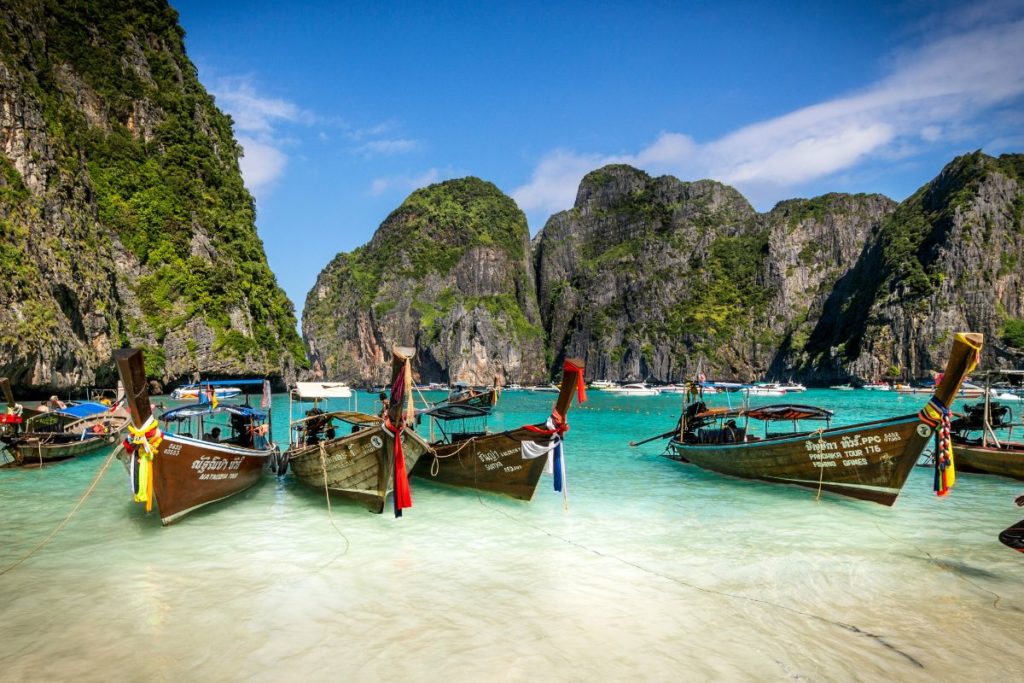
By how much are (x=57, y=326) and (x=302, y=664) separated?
124 feet

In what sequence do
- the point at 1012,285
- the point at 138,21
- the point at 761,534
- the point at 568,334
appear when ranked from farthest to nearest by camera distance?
the point at 568,334 → the point at 1012,285 → the point at 138,21 → the point at 761,534

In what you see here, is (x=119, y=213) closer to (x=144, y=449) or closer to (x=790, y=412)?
(x=144, y=449)

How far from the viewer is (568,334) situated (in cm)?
14775

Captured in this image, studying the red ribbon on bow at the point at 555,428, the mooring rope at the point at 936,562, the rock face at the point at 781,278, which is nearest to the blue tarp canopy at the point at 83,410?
the red ribbon on bow at the point at 555,428

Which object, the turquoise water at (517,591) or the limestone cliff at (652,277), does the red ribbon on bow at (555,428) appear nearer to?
the turquoise water at (517,591)

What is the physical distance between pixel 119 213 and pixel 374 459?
6171 cm

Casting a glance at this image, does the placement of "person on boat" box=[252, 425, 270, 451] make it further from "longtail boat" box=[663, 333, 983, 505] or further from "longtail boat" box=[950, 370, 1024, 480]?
"longtail boat" box=[950, 370, 1024, 480]

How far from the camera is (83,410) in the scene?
66.1ft

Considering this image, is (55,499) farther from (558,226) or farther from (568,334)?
(558,226)

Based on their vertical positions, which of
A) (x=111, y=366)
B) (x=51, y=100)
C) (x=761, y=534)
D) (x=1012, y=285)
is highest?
(x=51, y=100)

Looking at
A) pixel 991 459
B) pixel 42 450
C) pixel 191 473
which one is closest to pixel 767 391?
pixel 991 459

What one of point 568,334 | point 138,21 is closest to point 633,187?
point 568,334

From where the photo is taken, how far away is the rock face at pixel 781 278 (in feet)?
303

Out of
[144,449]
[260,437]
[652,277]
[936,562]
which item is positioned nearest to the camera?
[936,562]
